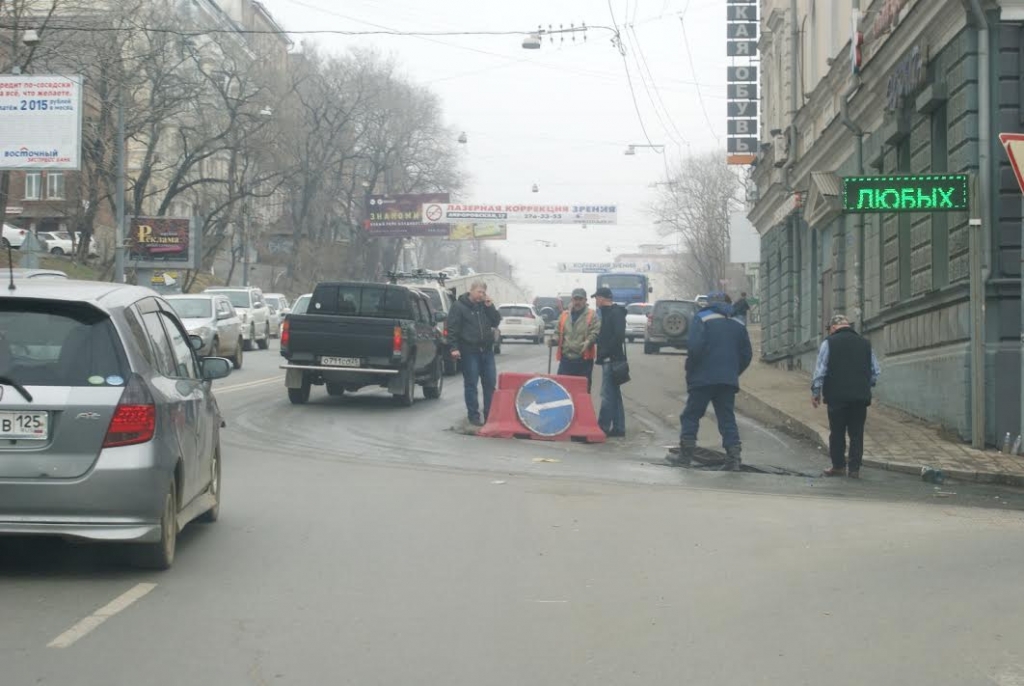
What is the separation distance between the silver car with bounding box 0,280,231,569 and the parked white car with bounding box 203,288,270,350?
106 feet

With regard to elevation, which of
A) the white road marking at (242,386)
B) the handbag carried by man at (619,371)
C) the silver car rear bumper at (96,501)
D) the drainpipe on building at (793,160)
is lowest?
the silver car rear bumper at (96,501)

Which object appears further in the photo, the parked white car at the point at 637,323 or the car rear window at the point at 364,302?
the parked white car at the point at 637,323

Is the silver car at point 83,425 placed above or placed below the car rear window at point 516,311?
below

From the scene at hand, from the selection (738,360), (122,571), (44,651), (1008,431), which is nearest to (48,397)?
(122,571)

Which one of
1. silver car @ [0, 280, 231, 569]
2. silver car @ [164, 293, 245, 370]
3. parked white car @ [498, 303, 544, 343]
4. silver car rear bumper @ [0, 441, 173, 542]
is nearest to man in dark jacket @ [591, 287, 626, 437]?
silver car @ [0, 280, 231, 569]

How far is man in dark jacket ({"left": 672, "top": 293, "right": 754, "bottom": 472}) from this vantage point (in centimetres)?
1395

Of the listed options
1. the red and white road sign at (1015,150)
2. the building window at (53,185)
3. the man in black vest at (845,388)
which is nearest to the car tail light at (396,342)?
the man in black vest at (845,388)

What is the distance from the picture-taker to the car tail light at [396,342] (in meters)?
19.2

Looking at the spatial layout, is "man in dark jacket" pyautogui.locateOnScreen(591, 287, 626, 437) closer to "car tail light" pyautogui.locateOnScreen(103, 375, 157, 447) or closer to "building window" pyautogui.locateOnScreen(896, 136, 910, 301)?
"building window" pyautogui.locateOnScreen(896, 136, 910, 301)

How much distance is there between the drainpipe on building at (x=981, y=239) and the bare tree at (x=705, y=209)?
237ft

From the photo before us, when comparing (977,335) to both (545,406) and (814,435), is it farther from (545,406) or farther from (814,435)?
(545,406)

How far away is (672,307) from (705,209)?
49.3 metres

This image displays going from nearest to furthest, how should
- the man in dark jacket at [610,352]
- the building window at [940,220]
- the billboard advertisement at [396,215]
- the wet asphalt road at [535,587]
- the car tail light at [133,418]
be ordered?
the wet asphalt road at [535,587], the car tail light at [133,418], the man in dark jacket at [610,352], the building window at [940,220], the billboard advertisement at [396,215]

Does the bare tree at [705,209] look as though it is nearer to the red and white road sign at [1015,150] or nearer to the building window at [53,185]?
the building window at [53,185]
